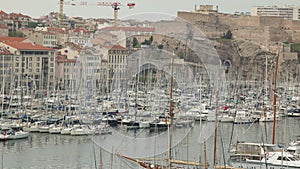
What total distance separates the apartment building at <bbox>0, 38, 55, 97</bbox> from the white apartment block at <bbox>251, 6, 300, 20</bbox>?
3102 centimetres

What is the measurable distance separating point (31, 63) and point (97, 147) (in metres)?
13.0

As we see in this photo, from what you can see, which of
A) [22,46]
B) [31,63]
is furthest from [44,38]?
[31,63]

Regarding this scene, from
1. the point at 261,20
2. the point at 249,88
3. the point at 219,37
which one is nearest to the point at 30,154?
the point at 249,88

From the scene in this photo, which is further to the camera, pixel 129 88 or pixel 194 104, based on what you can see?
pixel 129 88

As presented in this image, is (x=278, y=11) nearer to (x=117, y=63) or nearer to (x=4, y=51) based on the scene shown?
(x=4, y=51)

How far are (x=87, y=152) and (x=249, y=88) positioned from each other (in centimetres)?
1197

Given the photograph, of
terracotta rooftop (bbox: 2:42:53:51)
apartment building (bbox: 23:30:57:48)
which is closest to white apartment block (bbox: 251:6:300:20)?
apartment building (bbox: 23:30:57:48)

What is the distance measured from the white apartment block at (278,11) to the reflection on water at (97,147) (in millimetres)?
40567

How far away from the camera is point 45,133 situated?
A: 18.5 m

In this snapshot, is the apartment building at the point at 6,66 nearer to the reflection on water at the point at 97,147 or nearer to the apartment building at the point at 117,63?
the apartment building at the point at 117,63

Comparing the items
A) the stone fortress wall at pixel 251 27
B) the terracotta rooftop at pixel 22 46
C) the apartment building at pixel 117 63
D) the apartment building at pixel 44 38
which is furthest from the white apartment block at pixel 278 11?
the apartment building at pixel 117 63

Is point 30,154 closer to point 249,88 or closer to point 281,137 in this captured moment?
point 281,137

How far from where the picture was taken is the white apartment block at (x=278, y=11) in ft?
195

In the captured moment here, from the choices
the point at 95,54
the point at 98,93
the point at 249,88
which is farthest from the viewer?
the point at 249,88
